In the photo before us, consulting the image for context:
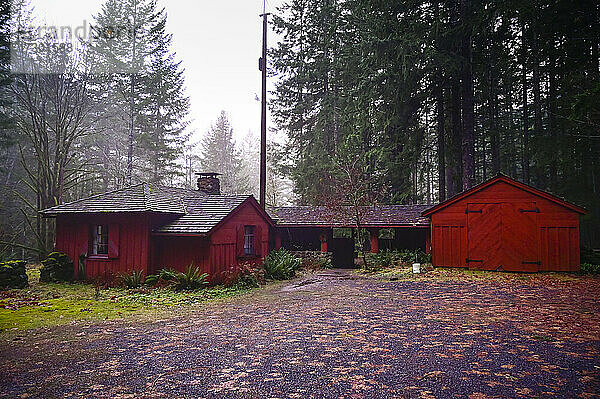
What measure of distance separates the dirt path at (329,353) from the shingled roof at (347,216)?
10.6 m

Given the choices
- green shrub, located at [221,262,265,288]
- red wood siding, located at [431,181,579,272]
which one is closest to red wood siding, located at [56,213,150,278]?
green shrub, located at [221,262,265,288]

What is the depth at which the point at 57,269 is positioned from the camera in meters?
14.5

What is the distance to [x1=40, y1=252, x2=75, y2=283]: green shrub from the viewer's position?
14.4 m

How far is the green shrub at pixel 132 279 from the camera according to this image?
13.1 metres

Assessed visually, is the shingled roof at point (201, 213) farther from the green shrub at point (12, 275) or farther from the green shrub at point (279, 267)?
the green shrub at point (12, 275)

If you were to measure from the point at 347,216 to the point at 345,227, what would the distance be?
1783 millimetres

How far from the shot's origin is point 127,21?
2895 cm

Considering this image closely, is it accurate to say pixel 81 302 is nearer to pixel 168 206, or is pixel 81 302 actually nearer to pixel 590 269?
pixel 168 206

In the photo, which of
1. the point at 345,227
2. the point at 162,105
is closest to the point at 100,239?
the point at 345,227

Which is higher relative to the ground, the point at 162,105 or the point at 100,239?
the point at 162,105

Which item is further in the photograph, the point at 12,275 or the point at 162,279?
the point at 162,279

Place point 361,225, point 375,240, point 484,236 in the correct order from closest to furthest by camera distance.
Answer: point 484,236
point 361,225
point 375,240

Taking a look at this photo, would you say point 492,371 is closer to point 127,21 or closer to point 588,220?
point 588,220

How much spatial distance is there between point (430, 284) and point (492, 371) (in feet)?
28.5
